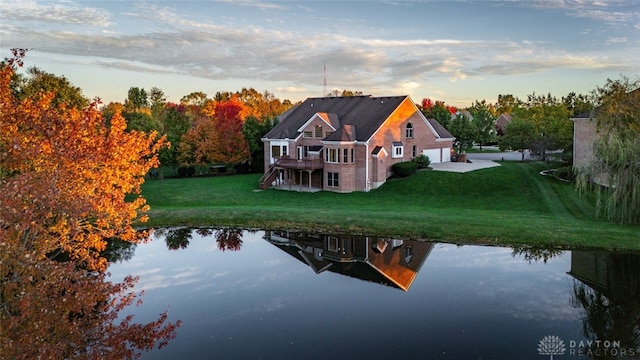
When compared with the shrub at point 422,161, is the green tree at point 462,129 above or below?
above

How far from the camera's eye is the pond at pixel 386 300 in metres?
13.0

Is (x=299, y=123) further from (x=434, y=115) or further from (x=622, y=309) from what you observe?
(x=622, y=309)

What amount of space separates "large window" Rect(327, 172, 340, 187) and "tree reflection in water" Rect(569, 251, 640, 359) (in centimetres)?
2039

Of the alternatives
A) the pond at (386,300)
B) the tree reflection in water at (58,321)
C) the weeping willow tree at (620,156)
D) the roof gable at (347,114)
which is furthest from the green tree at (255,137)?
the tree reflection in water at (58,321)

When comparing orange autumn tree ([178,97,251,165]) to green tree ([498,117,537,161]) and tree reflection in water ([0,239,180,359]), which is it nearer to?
green tree ([498,117,537,161])

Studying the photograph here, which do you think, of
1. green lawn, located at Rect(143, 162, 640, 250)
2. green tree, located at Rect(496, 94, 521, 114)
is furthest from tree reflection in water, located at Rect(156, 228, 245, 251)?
green tree, located at Rect(496, 94, 521, 114)

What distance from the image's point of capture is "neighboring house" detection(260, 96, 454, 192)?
39.3 meters

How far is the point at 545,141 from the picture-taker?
45250 mm

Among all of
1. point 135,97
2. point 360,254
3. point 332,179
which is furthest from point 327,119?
point 135,97

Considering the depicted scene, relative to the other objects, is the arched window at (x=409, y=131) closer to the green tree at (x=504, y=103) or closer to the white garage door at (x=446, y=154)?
the white garage door at (x=446, y=154)

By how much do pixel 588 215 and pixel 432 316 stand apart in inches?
694

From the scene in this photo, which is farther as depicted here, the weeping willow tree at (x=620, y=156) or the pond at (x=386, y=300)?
the weeping willow tree at (x=620, y=156)

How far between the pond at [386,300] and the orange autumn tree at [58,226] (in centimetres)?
142

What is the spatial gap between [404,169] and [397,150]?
2.22 metres
